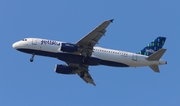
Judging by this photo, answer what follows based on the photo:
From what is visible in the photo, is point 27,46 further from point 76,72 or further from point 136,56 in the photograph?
point 136,56

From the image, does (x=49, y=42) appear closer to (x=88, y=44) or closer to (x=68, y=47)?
(x=68, y=47)

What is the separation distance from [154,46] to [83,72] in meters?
13.9

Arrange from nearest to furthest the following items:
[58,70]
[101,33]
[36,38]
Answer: [101,33] < [36,38] < [58,70]

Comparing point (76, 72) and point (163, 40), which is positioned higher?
point (163, 40)

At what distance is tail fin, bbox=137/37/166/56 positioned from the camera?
77.6 meters

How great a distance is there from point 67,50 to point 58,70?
8489mm

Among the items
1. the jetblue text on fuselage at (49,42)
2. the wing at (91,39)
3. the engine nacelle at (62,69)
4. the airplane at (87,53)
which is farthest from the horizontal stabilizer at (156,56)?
the jetblue text on fuselage at (49,42)

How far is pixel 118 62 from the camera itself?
2881 inches

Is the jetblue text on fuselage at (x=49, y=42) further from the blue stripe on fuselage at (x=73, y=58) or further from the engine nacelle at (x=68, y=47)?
the engine nacelle at (x=68, y=47)

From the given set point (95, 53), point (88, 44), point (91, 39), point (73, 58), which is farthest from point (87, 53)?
point (91, 39)

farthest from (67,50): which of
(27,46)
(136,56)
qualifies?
(136,56)

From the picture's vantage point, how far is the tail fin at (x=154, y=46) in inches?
3056

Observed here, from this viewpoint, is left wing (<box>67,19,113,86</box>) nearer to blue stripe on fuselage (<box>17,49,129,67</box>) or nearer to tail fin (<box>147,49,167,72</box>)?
blue stripe on fuselage (<box>17,49,129,67</box>)

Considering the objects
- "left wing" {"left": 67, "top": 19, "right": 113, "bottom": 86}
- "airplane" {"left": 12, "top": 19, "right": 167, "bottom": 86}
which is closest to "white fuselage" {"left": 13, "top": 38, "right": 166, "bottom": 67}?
"airplane" {"left": 12, "top": 19, "right": 167, "bottom": 86}
